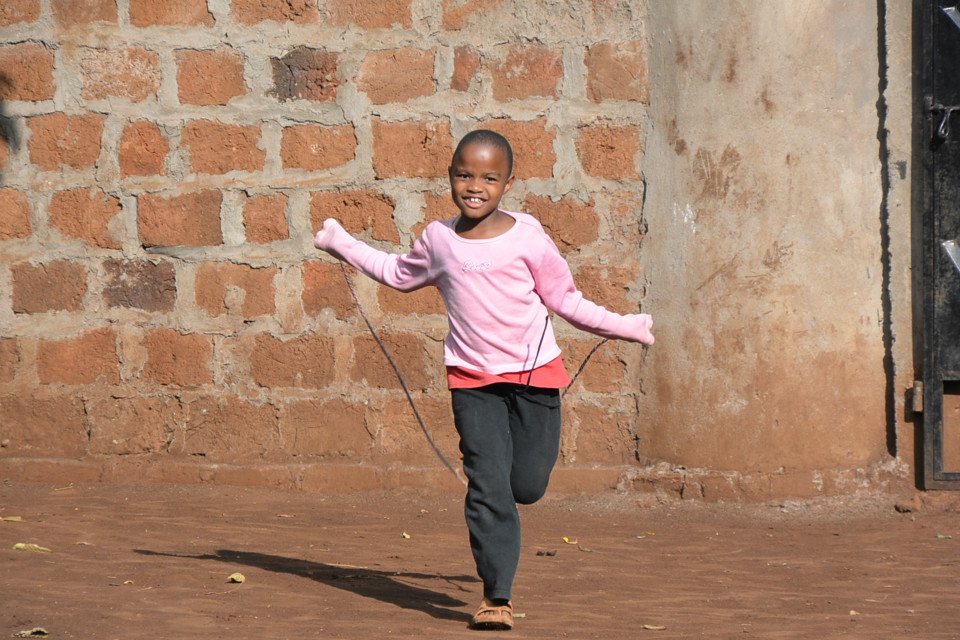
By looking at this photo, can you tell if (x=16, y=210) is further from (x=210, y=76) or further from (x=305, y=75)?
(x=305, y=75)

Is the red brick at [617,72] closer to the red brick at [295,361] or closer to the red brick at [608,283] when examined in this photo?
the red brick at [608,283]

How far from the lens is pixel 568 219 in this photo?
6156mm

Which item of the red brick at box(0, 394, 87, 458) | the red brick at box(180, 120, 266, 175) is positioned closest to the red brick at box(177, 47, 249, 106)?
the red brick at box(180, 120, 266, 175)

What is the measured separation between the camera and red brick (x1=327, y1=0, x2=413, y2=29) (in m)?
6.17

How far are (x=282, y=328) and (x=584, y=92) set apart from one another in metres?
1.93

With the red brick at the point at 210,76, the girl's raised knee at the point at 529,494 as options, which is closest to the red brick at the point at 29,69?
the red brick at the point at 210,76

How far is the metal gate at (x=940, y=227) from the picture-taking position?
582 cm

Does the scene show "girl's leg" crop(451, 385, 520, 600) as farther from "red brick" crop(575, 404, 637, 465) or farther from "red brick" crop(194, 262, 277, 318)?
"red brick" crop(194, 262, 277, 318)

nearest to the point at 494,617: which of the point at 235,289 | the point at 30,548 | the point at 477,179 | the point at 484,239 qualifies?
the point at 484,239

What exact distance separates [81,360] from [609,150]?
9.55ft

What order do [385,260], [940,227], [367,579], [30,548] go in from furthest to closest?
[940,227]
[30,548]
[367,579]
[385,260]

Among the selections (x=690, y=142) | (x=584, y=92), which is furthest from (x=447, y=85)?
(x=690, y=142)

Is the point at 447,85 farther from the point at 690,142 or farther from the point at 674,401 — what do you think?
the point at 674,401

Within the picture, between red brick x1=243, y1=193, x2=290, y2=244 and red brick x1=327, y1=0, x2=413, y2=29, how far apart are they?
942 mm
